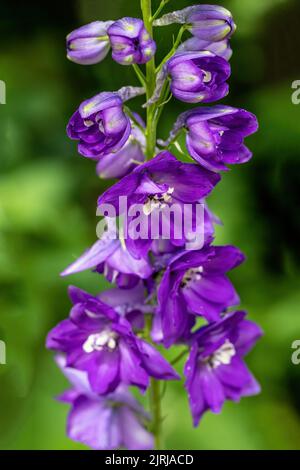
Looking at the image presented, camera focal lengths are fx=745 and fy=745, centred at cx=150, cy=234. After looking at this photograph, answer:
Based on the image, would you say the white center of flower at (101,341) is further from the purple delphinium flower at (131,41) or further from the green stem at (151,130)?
the purple delphinium flower at (131,41)

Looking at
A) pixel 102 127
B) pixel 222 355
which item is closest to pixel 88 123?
pixel 102 127

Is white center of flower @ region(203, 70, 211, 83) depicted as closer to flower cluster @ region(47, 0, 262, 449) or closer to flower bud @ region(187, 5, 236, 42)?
flower cluster @ region(47, 0, 262, 449)

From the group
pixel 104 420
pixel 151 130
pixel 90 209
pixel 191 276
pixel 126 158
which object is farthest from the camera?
pixel 90 209

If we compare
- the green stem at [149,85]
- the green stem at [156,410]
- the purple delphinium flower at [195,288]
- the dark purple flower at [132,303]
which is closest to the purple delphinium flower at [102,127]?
the green stem at [149,85]

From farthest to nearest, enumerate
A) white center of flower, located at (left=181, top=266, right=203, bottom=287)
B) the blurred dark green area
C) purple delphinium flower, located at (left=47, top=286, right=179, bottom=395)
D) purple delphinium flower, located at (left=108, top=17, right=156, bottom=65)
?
the blurred dark green area, white center of flower, located at (left=181, top=266, right=203, bottom=287), purple delphinium flower, located at (left=47, top=286, right=179, bottom=395), purple delphinium flower, located at (left=108, top=17, right=156, bottom=65)

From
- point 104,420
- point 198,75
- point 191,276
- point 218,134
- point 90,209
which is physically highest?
point 90,209

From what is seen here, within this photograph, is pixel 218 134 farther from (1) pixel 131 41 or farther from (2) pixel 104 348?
(2) pixel 104 348

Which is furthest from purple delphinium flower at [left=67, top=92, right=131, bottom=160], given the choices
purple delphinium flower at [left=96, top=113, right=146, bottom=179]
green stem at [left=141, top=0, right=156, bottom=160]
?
purple delphinium flower at [left=96, top=113, right=146, bottom=179]
